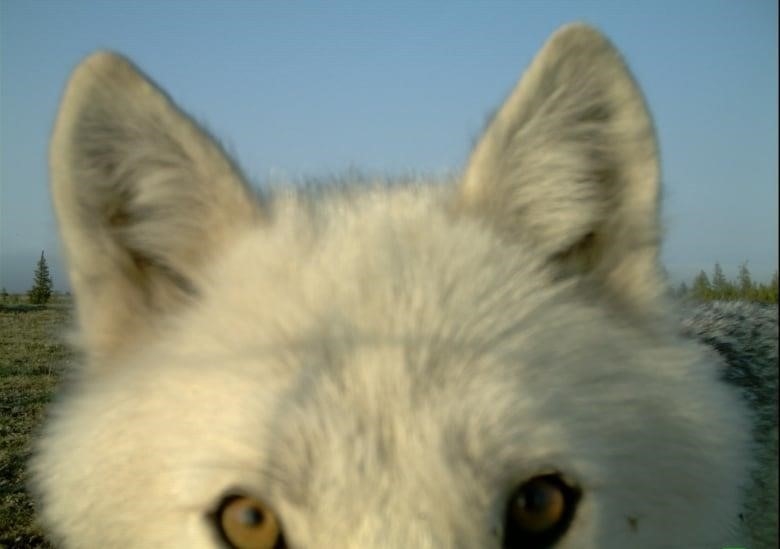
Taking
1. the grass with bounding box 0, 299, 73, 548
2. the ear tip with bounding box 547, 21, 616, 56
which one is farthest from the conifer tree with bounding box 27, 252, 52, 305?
the ear tip with bounding box 547, 21, 616, 56

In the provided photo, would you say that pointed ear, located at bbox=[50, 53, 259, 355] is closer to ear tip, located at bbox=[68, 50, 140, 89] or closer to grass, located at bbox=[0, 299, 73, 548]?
ear tip, located at bbox=[68, 50, 140, 89]

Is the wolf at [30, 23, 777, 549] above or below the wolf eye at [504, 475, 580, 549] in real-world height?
above

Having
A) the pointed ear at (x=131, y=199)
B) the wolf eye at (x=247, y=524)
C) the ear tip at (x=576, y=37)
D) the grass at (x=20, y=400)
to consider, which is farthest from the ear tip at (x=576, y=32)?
the grass at (x=20, y=400)

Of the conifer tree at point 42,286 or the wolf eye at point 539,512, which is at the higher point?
the conifer tree at point 42,286

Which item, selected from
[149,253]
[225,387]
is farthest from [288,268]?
[149,253]

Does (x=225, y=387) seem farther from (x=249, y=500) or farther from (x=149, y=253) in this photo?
(x=149, y=253)

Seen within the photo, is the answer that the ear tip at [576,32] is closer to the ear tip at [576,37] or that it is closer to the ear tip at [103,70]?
the ear tip at [576,37]
